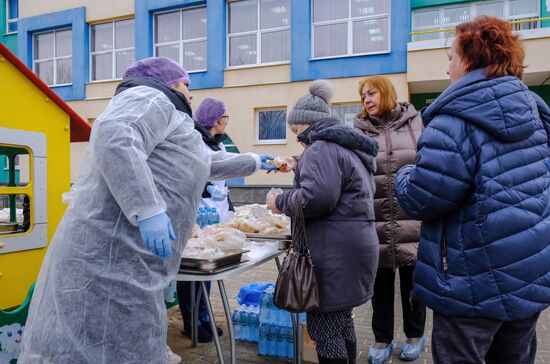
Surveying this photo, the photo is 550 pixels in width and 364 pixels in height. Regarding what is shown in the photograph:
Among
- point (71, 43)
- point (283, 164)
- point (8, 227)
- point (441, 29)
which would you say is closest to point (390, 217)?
point (283, 164)

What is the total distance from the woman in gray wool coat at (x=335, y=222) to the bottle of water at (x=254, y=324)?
1311 millimetres

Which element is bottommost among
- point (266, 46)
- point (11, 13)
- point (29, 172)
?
point (29, 172)

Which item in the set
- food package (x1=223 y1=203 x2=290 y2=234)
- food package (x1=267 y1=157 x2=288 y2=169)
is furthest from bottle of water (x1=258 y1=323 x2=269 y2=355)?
food package (x1=267 y1=157 x2=288 y2=169)

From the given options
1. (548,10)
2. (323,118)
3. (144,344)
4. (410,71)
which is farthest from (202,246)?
(548,10)

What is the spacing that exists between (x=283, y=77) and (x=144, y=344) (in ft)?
38.6

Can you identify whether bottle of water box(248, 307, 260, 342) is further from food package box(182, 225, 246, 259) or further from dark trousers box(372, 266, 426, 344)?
food package box(182, 225, 246, 259)

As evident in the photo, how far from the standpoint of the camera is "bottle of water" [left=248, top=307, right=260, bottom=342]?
149 inches

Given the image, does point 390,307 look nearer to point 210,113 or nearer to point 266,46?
point 210,113

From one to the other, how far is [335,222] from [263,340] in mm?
1542

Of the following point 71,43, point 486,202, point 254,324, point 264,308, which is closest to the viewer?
point 486,202

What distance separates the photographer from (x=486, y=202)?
5.71ft

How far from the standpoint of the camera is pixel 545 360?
336 cm

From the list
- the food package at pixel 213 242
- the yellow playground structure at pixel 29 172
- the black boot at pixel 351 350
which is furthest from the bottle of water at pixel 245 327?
the yellow playground structure at pixel 29 172

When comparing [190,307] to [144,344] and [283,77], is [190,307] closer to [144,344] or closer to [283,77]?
[144,344]
